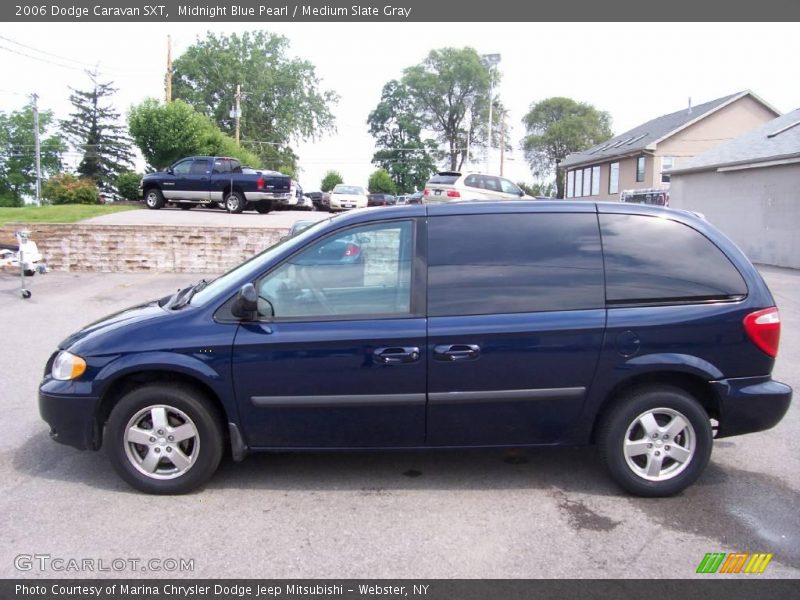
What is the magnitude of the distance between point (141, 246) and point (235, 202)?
7119 mm

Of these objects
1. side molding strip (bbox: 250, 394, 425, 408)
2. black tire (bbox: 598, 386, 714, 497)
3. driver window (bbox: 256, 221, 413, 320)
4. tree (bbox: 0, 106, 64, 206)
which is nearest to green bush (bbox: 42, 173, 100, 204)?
driver window (bbox: 256, 221, 413, 320)

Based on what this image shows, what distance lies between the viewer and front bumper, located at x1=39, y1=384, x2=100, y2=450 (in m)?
4.11

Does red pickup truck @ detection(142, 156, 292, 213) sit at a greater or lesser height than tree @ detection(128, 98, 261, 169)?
lesser

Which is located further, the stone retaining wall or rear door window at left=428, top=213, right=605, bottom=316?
the stone retaining wall

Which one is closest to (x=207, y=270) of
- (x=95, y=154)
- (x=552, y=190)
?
(x=95, y=154)

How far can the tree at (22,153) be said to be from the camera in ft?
255

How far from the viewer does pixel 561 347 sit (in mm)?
4051

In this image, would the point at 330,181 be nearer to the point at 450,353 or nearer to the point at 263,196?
the point at 263,196

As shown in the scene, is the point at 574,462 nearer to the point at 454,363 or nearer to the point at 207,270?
the point at 454,363

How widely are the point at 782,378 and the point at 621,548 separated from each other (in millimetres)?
4581

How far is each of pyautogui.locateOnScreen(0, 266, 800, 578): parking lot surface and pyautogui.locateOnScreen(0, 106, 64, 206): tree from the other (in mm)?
83666

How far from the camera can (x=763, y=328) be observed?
4.16 m

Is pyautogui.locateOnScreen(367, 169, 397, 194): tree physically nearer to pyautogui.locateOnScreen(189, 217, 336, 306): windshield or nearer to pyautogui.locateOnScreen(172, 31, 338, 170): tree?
pyautogui.locateOnScreen(172, 31, 338, 170): tree

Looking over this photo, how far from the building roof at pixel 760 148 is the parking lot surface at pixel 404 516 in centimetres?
1626
